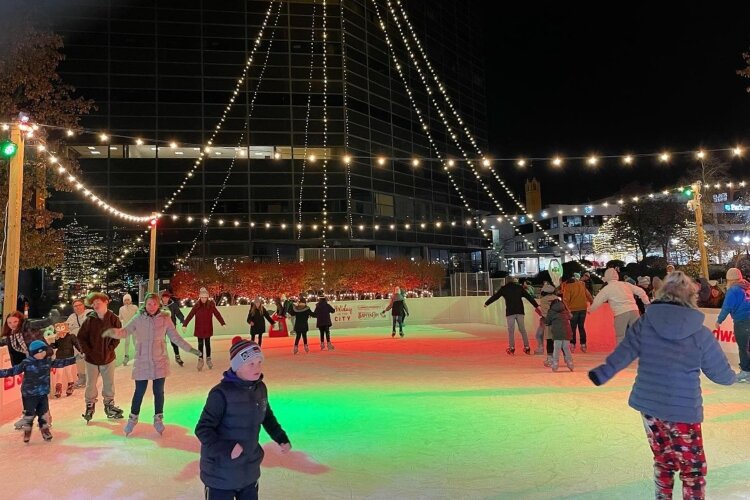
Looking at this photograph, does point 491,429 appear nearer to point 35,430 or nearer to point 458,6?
point 35,430

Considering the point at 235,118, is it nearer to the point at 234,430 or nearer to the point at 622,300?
the point at 622,300

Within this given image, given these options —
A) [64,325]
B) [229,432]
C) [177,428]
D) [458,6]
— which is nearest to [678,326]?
[229,432]

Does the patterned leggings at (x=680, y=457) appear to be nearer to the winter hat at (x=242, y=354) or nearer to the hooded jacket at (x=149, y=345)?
the winter hat at (x=242, y=354)

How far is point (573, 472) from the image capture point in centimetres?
419

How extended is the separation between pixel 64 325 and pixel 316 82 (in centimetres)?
2852

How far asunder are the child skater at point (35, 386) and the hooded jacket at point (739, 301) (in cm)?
807

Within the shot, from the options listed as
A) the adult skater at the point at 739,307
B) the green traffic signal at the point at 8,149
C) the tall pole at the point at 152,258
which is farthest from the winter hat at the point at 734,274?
the tall pole at the point at 152,258


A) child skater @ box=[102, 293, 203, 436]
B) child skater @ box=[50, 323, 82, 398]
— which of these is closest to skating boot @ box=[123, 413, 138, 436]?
child skater @ box=[102, 293, 203, 436]

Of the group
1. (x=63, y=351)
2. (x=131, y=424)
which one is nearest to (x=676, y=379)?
(x=131, y=424)

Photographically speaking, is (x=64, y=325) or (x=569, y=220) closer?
(x=64, y=325)

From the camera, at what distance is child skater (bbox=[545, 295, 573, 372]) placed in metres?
8.68

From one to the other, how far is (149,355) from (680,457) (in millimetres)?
4907

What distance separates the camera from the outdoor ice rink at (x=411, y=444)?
398cm

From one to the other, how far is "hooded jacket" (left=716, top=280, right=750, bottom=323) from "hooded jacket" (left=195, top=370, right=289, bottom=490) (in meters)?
6.83
